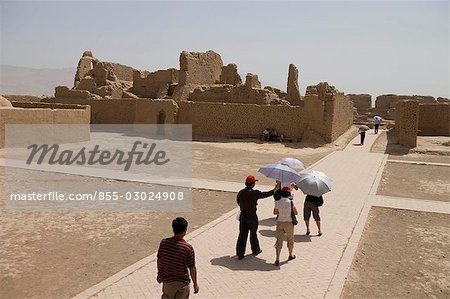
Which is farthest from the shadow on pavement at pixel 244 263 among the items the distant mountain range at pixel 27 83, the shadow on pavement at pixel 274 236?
the distant mountain range at pixel 27 83

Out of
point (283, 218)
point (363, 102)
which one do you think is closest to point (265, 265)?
point (283, 218)

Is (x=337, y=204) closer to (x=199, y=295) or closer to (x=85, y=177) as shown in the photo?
(x=199, y=295)

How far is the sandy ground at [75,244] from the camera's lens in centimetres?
633

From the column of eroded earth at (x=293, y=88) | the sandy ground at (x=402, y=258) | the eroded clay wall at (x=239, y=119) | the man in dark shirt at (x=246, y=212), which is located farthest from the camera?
the column of eroded earth at (x=293, y=88)

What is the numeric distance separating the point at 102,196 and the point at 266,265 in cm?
624

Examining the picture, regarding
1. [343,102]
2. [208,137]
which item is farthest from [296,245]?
[343,102]

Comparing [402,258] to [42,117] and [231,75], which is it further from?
[231,75]

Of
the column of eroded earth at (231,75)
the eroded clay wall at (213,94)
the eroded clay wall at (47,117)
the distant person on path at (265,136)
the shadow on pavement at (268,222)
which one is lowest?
the shadow on pavement at (268,222)

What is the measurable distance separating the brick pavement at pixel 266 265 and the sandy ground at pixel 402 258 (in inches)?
10.7

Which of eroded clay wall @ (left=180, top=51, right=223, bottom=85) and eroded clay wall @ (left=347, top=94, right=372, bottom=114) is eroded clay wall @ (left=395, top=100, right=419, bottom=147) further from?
eroded clay wall @ (left=347, top=94, right=372, bottom=114)

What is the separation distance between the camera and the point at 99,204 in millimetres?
10930

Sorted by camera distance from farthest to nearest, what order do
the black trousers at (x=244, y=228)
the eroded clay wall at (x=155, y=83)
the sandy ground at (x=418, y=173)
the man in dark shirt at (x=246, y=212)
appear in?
1. the eroded clay wall at (x=155, y=83)
2. the sandy ground at (x=418, y=173)
3. the black trousers at (x=244, y=228)
4. the man in dark shirt at (x=246, y=212)

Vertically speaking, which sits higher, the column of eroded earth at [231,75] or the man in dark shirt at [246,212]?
the column of eroded earth at [231,75]

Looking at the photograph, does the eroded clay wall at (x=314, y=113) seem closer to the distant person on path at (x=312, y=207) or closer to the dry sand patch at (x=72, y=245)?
the dry sand patch at (x=72, y=245)
